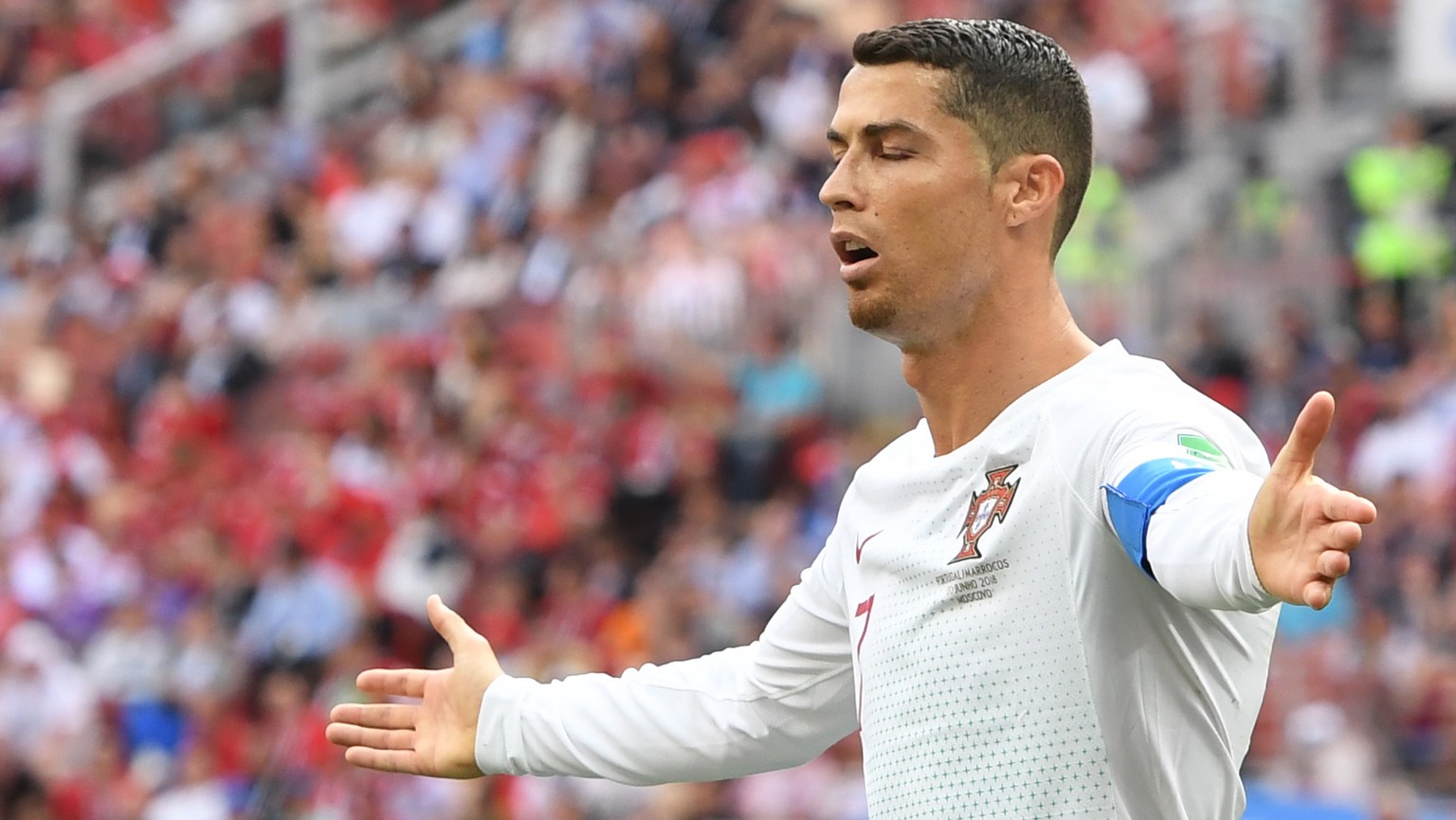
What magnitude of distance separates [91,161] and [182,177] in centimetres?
121

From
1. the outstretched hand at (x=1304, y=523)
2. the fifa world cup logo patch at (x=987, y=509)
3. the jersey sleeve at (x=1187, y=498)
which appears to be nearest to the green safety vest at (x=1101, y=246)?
the fifa world cup logo patch at (x=987, y=509)

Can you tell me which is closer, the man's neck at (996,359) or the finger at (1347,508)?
the finger at (1347,508)

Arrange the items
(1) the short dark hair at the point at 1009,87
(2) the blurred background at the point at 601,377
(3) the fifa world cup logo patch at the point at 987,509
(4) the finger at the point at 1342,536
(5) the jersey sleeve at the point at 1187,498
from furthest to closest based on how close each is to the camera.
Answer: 1. (2) the blurred background at the point at 601,377
2. (1) the short dark hair at the point at 1009,87
3. (3) the fifa world cup logo patch at the point at 987,509
4. (5) the jersey sleeve at the point at 1187,498
5. (4) the finger at the point at 1342,536

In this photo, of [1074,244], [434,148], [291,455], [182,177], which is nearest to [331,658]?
[291,455]

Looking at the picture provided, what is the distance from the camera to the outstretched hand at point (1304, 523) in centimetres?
250

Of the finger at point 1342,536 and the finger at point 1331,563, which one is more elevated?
the finger at point 1342,536

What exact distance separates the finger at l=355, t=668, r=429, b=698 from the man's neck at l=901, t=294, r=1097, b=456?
1063 millimetres

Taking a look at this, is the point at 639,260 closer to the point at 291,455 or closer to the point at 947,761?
the point at 291,455

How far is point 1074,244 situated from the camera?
39.1ft

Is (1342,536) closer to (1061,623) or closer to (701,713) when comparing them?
(1061,623)

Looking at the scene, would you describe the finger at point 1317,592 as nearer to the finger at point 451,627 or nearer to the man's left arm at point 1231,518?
the man's left arm at point 1231,518

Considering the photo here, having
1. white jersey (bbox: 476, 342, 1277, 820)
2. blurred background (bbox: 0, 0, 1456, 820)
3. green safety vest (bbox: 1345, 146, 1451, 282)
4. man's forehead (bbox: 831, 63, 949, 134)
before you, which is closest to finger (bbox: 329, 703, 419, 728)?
white jersey (bbox: 476, 342, 1277, 820)

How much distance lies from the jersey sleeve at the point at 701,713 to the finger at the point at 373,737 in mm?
146

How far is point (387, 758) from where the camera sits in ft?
12.8
